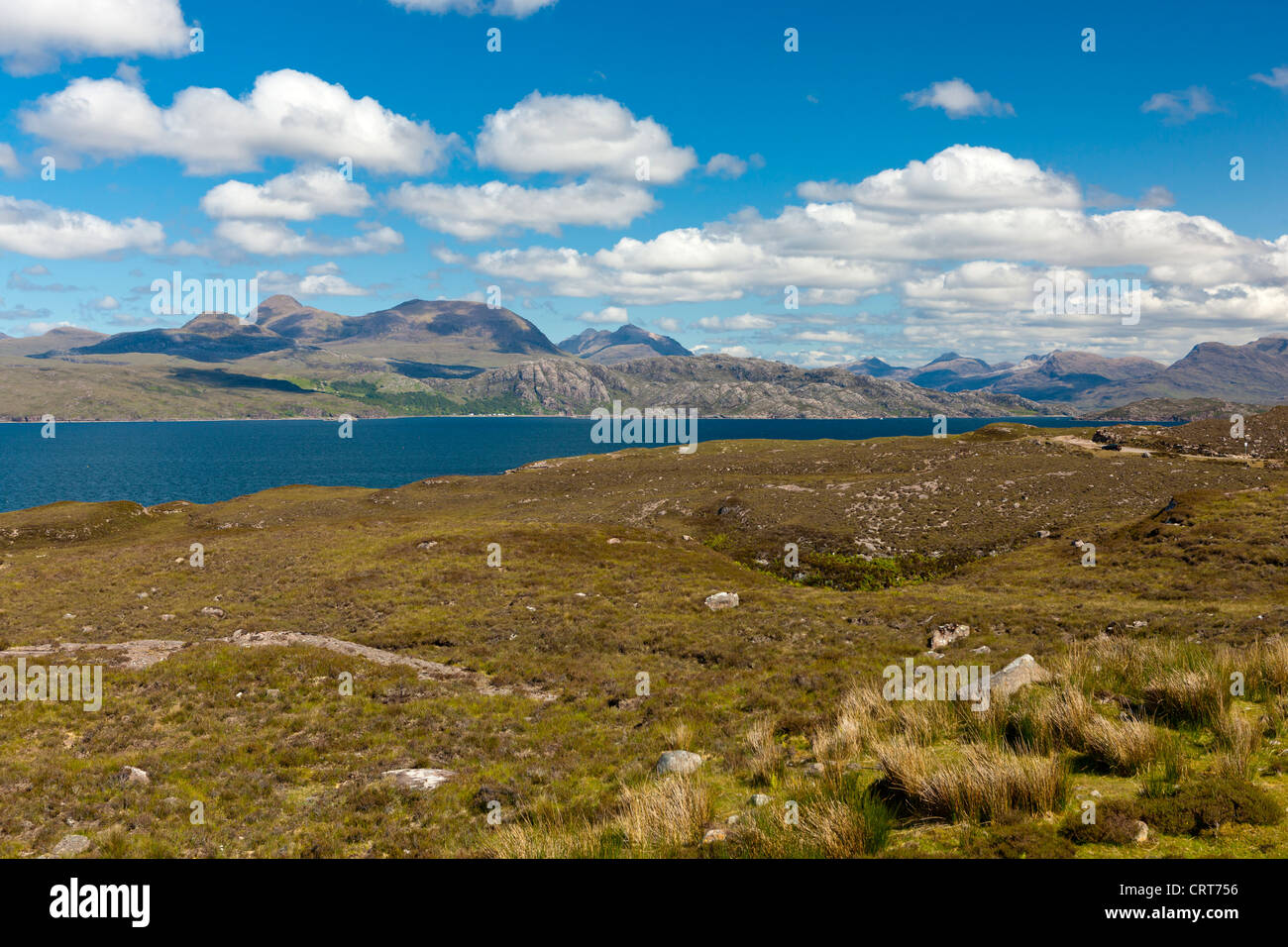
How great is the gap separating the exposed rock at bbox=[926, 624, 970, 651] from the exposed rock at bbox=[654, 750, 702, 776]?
15442 mm

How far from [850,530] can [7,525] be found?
9384 centimetres

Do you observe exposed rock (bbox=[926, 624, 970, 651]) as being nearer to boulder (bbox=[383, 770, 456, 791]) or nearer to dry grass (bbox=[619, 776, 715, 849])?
dry grass (bbox=[619, 776, 715, 849])

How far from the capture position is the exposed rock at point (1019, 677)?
52.7 ft

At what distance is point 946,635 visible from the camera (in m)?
27.3

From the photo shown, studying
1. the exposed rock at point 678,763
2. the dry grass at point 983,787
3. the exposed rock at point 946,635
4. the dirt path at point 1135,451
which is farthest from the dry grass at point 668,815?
the dirt path at point 1135,451

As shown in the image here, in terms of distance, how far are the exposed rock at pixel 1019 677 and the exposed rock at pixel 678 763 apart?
7.68 metres

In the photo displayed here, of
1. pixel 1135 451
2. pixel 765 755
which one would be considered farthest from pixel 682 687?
pixel 1135 451

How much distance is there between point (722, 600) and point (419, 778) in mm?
21892

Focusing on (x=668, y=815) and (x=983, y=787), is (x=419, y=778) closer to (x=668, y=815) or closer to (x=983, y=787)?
(x=668, y=815)

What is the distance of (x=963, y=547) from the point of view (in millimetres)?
48875

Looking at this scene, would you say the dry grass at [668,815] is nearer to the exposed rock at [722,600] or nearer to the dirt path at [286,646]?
the dirt path at [286,646]

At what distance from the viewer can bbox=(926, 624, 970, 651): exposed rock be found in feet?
86.0
